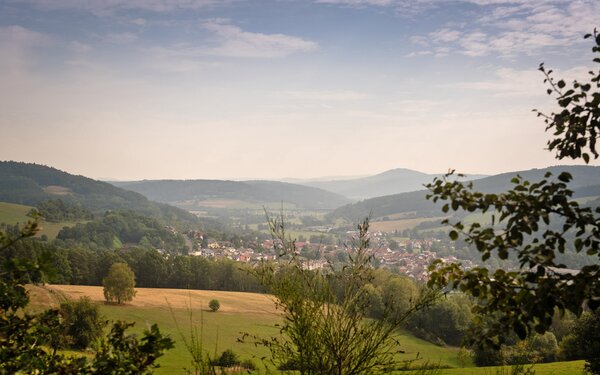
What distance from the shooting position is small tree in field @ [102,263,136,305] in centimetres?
5509

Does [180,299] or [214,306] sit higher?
[180,299]

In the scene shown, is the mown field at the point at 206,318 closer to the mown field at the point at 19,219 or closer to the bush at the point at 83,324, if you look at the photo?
the bush at the point at 83,324

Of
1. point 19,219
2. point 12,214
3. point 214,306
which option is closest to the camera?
point 214,306

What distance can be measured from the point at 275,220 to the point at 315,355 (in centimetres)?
179

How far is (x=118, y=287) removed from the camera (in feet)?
180

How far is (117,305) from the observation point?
5375 cm

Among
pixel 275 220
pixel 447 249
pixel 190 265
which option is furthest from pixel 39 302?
pixel 447 249

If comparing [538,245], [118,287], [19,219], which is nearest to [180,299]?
[118,287]

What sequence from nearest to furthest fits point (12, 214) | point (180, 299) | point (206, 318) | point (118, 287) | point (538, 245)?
point (538, 245), point (206, 318), point (118, 287), point (180, 299), point (12, 214)

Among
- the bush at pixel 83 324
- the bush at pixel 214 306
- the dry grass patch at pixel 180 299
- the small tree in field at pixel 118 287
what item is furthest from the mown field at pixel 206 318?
the bush at pixel 83 324

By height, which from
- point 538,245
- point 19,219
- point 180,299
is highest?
point 538,245

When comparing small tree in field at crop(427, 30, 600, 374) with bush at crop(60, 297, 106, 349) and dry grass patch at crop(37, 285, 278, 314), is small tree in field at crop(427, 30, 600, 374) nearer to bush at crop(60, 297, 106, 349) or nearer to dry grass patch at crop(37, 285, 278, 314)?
bush at crop(60, 297, 106, 349)

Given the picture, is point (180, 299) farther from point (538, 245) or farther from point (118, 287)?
point (538, 245)

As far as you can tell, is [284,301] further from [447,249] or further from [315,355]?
[447,249]
